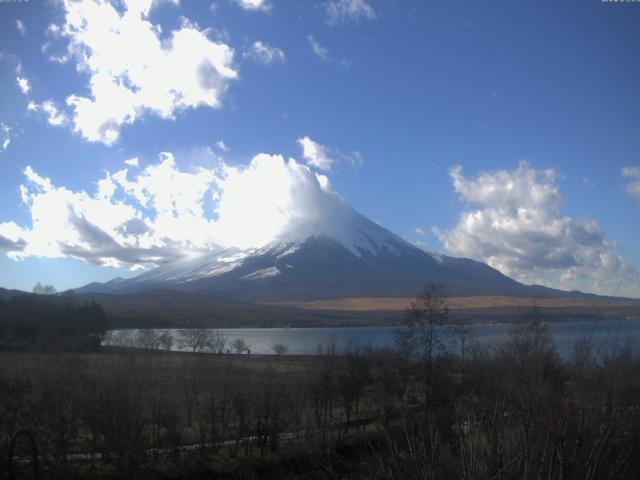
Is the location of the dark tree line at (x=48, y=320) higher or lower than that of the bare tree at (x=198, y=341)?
higher

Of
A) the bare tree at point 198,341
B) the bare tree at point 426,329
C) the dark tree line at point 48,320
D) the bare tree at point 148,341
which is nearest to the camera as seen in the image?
the bare tree at point 426,329

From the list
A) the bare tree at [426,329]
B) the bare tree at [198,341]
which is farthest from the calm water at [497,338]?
the bare tree at [426,329]

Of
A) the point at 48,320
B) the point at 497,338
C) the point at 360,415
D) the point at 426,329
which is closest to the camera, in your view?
the point at 360,415

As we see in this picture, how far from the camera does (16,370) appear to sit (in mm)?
25359

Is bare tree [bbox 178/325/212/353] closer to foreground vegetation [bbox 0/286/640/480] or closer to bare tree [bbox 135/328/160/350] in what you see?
bare tree [bbox 135/328/160/350]

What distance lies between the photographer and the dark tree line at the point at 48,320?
208 ft

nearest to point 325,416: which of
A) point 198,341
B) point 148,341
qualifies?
point 148,341

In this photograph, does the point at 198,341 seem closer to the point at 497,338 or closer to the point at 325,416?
the point at 497,338

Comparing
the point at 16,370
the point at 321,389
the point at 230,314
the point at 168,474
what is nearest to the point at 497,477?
the point at 168,474

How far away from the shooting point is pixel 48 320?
69938 millimetres

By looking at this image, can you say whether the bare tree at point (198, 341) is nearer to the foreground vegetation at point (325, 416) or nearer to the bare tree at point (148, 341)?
the bare tree at point (148, 341)

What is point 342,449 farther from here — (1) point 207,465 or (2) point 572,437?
(2) point 572,437

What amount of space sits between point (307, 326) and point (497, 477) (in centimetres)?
17268

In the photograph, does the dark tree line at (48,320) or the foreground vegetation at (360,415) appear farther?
the dark tree line at (48,320)
